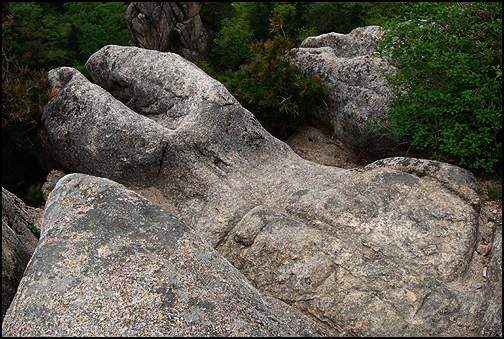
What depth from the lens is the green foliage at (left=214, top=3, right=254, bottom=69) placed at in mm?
28858

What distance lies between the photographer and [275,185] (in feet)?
29.1

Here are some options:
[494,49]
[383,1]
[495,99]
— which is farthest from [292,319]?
[383,1]

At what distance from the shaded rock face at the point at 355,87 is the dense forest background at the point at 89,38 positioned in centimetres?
83

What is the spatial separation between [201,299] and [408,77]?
6.68 m

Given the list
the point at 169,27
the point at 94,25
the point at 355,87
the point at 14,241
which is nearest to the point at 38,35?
the point at 94,25

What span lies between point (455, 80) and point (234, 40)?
23.9m

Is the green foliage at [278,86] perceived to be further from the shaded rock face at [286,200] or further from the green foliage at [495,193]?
the green foliage at [495,193]

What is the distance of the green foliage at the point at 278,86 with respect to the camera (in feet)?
37.3

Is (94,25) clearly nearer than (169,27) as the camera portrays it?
No

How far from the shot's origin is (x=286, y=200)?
828cm

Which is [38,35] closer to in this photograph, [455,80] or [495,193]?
[455,80]

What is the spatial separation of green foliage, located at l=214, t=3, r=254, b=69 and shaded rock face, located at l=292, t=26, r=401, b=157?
16413 millimetres

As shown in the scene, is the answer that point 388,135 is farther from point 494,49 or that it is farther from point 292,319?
point 292,319

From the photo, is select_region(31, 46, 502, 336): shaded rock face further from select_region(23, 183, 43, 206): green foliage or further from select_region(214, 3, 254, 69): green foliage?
select_region(214, 3, 254, 69): green foliage
